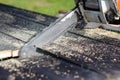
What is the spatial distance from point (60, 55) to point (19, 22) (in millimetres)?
857

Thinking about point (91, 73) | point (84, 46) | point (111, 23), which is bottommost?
point (91, 73)

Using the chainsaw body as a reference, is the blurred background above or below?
above

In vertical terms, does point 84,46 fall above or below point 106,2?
below

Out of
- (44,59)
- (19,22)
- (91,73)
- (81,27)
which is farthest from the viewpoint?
(19,22)

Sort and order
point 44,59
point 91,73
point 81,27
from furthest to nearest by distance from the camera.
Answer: point 81,27 → point 44,59 → point 91,73

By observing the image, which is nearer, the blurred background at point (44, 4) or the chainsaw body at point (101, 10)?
the chainsaw body at point (101, 10)

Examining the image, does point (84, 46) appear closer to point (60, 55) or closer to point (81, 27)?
point (60, 55)

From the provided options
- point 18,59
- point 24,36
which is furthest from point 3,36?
point 18,59

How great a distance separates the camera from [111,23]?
2.36 meters

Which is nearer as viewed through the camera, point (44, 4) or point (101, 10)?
point (101, 10)

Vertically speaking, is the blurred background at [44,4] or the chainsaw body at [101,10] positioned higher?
the blurred background at [44,4]

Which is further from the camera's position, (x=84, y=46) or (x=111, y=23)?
(x=111, y=23)

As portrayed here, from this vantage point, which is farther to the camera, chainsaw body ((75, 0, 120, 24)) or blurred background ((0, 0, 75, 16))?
blurred background ((0, 0, 75, 16))

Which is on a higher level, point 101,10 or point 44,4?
point 44,4
